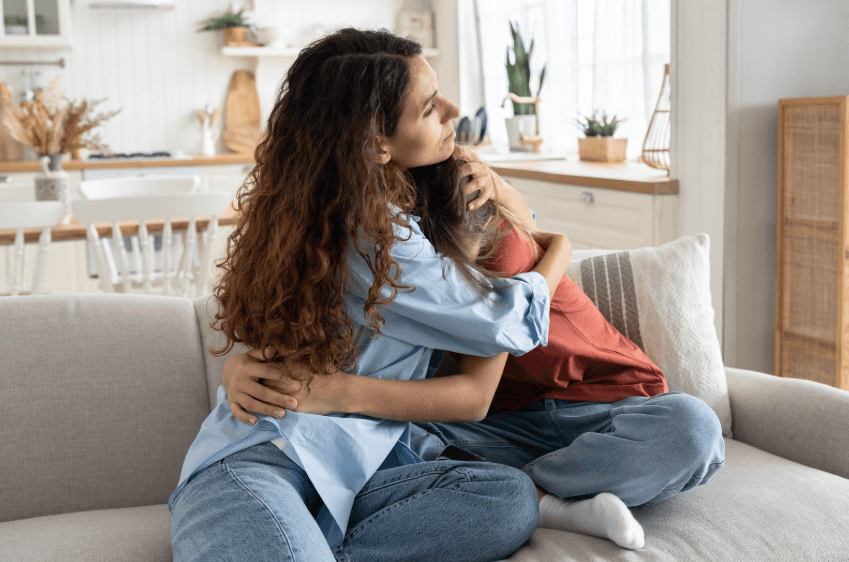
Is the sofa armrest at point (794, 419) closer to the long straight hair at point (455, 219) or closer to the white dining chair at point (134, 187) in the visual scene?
the long straight hair at point (455, 219)

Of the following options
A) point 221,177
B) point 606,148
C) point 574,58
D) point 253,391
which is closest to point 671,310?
point 253,391

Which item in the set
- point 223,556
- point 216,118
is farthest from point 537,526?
point 216,118

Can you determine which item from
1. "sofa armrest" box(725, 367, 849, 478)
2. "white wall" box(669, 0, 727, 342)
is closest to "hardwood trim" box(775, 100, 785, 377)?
"white wall" box(669, 0, 727, 342)

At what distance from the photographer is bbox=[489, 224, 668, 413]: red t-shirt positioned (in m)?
1.29

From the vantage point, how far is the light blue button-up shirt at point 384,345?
3.59 feet

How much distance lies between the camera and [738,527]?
1.12 meters

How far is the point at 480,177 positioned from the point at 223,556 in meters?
0.71

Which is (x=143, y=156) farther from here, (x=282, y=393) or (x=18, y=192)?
(x=282, y=393)

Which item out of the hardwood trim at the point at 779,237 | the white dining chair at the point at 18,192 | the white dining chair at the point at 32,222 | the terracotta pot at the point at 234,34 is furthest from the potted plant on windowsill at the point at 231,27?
the hardwood trim at the point at 779,237

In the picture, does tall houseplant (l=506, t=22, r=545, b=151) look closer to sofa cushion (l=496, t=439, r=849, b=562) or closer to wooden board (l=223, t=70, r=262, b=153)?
wooden board (l=223, t=70, r=262, b=153)

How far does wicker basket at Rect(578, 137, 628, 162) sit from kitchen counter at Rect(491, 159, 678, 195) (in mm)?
47

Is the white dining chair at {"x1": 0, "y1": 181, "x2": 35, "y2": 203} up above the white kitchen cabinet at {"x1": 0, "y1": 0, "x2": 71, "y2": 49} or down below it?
below

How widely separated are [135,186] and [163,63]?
7.09 ft

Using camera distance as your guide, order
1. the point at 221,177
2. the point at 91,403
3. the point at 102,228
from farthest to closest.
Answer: the point at 221,177 < the point at 102,228 < the point at 91,403
